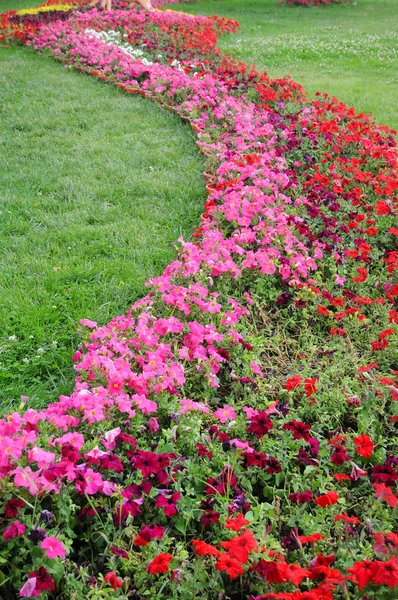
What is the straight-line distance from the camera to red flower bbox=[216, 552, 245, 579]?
1643mm

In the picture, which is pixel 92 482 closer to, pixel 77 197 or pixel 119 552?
pixel 119 552

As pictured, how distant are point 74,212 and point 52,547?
3123 mm

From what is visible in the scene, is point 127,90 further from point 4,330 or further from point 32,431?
point 32,431

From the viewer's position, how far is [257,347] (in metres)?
3.03

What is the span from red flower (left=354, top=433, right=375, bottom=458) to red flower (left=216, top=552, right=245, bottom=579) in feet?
2.53

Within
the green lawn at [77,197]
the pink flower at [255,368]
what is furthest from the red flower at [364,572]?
the green lawn at [77,197]

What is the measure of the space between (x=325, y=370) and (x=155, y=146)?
3493 millimetres

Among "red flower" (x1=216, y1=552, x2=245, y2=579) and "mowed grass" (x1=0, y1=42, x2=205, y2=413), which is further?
"mowed grass" (x1=0, y1=42, x2=205, y2=413)

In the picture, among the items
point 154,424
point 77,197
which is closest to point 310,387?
point 154,424

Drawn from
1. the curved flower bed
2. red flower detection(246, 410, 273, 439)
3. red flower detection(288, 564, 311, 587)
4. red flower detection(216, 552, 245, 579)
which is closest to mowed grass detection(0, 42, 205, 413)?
the curved flower bed

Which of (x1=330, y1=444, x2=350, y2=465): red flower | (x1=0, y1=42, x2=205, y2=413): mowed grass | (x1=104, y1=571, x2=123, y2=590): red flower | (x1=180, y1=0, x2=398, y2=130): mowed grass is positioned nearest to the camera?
(x1=104, y1=571, x2=123, y2=590): red flower

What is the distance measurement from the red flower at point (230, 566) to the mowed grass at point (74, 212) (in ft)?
4.46

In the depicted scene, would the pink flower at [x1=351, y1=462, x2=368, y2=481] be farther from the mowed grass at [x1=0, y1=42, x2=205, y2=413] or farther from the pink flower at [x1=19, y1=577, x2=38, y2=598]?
the mowed grass at [x1=0, y1=42, x2=205, y2=413]

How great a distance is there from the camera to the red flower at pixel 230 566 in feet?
5.39
